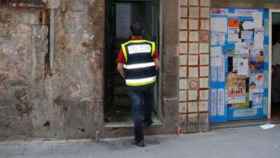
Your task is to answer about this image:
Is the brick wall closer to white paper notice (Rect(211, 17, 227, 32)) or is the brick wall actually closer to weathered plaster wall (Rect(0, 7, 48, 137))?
white paper notice (Rect(211, 17, 227, 32))

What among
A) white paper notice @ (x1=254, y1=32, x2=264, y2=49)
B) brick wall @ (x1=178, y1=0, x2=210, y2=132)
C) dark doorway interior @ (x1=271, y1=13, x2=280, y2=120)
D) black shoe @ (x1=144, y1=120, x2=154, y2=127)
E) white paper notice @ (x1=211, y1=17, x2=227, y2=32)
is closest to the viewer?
black shoe @ (x1=144, y1=120, x2=154, y2=127)

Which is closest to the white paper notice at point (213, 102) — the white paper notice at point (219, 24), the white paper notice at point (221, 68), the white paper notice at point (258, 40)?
the white paper notice at point (221, 68)

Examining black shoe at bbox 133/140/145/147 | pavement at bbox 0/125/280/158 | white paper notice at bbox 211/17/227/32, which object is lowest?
pavement at bbox 0/125/280/158

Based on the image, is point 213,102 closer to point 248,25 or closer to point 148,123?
point 148,123

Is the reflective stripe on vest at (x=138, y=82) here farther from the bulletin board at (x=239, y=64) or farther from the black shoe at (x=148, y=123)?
the bulletin board at (x=239, y=64)

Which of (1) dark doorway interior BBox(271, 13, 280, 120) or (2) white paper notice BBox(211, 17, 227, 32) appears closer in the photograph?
(2) white paper notice BBox(211, 17, 227, 32)

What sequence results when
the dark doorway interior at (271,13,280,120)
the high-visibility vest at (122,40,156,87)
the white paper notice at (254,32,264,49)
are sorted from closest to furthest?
the high-visibility vest at (122,40,156,87)
the white paper notice at (254,32,264,49)
the dark doorway interior at (271,13,280,120)

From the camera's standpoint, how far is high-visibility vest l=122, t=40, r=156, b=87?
6.83 m

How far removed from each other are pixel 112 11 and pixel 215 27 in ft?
6.24

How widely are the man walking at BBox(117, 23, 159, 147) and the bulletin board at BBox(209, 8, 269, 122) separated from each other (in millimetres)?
1553

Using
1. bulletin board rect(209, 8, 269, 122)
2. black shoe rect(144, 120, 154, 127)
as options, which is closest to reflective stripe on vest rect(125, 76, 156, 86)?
black shoe rect(144, 120, 154, 127)

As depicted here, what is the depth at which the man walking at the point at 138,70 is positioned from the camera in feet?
22.4

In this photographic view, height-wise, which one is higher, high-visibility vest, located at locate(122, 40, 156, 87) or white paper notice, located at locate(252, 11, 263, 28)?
white paper notice, located at locate(252, 11, 263, 28)

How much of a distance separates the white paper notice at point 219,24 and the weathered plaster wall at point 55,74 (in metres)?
2.04
